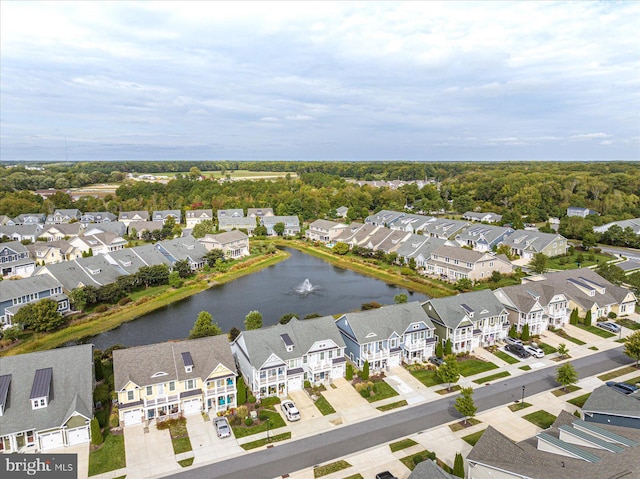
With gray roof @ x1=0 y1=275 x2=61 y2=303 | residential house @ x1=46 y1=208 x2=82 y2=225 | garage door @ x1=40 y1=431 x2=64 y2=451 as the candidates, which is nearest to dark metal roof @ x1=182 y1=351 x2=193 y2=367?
garage door @ x1=40 y1=431 x2=64 y2=451

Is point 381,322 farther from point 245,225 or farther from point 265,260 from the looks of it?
point 245,225

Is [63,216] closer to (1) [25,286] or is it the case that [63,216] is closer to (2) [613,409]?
(1) [25,286]

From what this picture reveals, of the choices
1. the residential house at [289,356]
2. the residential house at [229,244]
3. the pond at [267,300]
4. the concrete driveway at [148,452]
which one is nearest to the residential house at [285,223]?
the residential house at [229,244]

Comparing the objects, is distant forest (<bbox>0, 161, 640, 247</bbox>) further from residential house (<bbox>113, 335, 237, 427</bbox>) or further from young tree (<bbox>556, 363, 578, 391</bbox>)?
residential house (<bbox>113, 335, 237, 427</bbox>)

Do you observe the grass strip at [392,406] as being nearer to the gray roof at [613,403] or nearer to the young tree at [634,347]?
the gray roof at [613,403]

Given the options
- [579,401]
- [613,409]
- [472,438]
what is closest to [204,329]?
[472,438]
